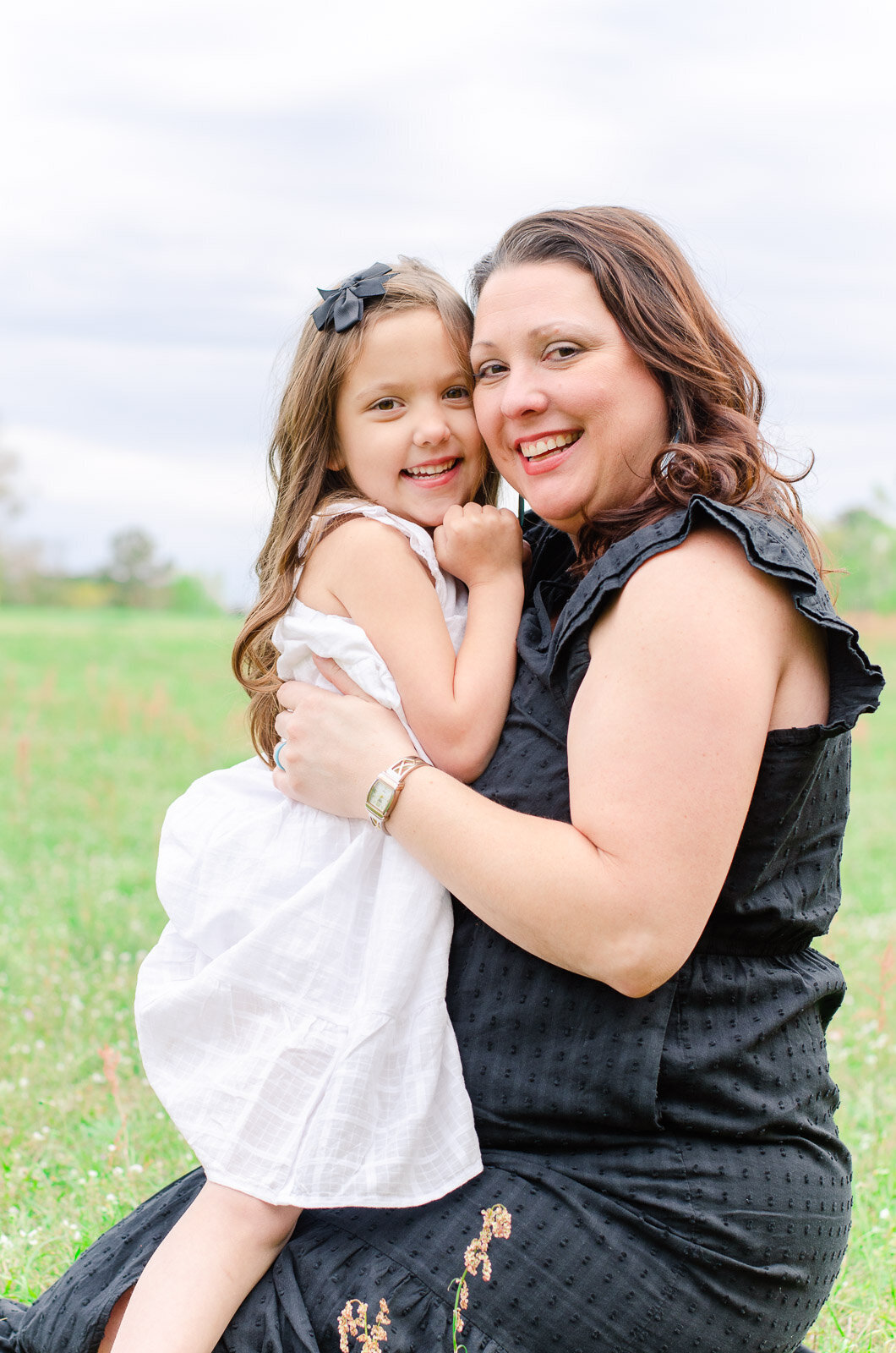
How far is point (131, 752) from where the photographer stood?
32.5 ft

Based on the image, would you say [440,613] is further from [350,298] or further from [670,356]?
[350,298]

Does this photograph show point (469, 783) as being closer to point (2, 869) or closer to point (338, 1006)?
point (338, 1006)

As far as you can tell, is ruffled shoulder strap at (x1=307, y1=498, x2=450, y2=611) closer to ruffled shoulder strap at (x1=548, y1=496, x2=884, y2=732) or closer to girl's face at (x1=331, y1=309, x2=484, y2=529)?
girl's face at (x1=331, y1=309, x2=484, y2=529)

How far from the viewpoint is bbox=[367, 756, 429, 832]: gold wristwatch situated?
203 cm

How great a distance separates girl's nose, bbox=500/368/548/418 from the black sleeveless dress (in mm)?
374

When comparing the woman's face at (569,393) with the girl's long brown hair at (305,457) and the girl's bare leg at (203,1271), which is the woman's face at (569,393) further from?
the girl's bare leg at (203,1271)

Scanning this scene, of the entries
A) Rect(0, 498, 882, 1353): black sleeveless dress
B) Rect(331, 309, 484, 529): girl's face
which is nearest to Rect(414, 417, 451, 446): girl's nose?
Rect(331, 309, 484, 529): girl's face

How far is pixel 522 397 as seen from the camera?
2201 mm

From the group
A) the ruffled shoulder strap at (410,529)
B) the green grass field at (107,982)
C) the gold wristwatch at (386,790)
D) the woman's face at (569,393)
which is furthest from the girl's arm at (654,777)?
the green grass field at (107,982)

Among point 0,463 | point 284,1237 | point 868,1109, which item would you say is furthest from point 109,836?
point 0,463

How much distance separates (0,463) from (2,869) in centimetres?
2609

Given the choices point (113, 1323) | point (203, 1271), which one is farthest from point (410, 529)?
point (113, 1323)

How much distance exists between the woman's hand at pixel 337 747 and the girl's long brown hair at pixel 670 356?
0.48 m

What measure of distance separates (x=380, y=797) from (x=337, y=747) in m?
0.18
